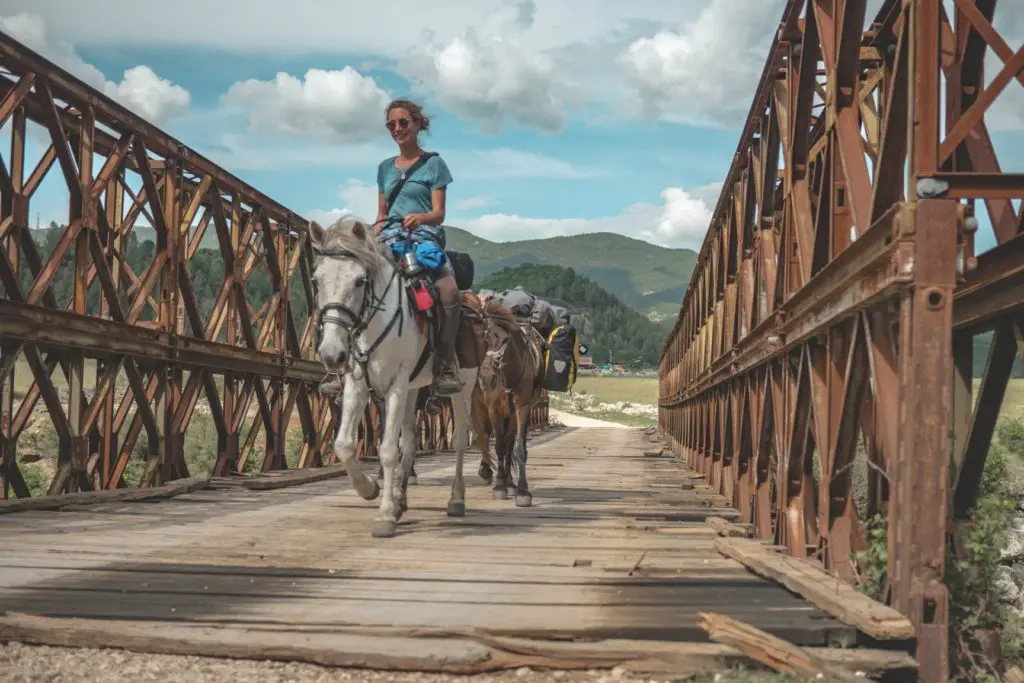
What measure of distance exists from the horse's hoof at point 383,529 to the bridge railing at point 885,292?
→ 2.70 meters

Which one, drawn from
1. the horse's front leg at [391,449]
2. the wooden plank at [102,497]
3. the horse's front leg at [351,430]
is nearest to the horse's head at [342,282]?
the horse's front leg at [351,430]

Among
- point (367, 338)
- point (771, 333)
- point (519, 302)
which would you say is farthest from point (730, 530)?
point (519, 302)

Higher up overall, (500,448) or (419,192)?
(419,192)

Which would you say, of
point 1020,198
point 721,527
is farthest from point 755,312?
point 1020,198

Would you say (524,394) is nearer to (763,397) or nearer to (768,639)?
(763,397)

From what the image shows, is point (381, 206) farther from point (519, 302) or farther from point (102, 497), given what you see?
point (519, 302)

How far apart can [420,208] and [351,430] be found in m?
2.21

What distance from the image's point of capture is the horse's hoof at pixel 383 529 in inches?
303

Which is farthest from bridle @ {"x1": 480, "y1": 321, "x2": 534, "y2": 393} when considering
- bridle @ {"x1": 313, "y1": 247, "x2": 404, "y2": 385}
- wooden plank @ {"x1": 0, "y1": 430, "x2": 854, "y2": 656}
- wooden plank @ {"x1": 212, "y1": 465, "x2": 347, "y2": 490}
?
bridle @ {"x1": 313, "y1": 247, "x2": 404, "y2": 385}

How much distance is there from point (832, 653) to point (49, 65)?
7.62m

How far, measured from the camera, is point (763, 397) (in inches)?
333

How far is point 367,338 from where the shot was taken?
789 cm

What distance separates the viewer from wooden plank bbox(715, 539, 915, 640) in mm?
4305

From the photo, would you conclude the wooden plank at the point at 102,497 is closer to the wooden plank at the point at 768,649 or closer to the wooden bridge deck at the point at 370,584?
the wooden bridge deck at the point at 370,584
